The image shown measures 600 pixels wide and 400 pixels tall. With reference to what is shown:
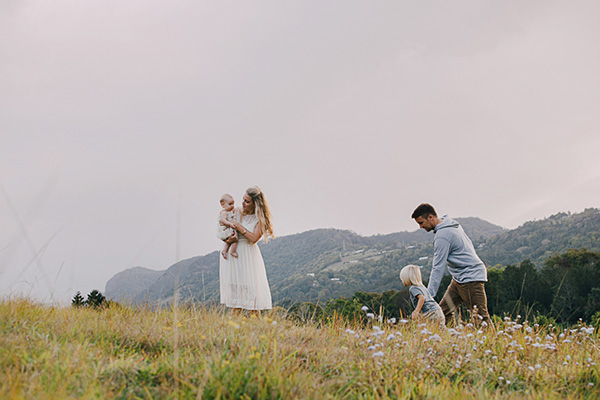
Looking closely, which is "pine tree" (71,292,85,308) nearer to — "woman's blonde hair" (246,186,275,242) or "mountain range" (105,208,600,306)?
"mountain range" (105,208,600,306)

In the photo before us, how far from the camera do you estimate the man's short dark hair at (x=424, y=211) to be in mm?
7168

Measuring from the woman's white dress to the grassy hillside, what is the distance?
5.16 feet

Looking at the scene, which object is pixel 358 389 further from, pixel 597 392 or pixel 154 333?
pixel 597 392

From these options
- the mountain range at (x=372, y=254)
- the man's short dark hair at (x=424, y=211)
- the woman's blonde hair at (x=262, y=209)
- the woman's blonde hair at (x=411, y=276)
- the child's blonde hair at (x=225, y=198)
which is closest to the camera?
the woman's blonde hair at (x=411, y=276)

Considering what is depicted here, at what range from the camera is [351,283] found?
108 meters

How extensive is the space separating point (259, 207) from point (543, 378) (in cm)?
452

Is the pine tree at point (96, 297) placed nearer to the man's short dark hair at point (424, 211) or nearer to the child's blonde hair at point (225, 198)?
the child's blonde hair at point (225, 198)

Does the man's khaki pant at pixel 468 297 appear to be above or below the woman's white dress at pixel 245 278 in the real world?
below

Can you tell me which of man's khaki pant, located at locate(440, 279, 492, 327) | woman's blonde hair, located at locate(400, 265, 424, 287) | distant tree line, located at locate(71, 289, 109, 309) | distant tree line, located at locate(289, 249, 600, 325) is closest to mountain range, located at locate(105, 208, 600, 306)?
distant tree line, located at locate(71, 289, 109, 309)

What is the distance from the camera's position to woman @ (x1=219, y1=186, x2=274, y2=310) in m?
7.02

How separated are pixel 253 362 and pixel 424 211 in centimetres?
479

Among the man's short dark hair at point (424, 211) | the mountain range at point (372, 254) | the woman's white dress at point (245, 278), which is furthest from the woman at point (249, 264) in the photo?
the man's short dark hair at point (424, 211)

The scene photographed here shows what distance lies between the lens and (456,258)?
23.1ft

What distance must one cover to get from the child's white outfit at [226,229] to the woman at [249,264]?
0.13m
